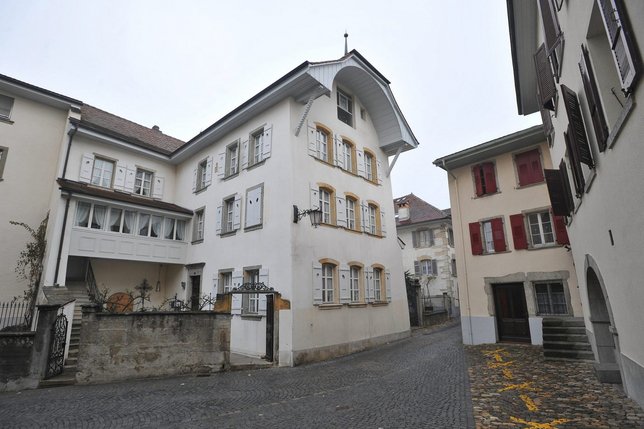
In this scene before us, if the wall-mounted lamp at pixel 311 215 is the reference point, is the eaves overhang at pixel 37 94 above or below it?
above

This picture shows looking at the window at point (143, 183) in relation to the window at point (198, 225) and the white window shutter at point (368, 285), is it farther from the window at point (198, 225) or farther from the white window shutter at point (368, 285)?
the white window shutter at point (368, 285)

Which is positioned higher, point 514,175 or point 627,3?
point 514,175

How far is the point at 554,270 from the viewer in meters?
12.1

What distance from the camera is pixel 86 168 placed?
15.5 meters

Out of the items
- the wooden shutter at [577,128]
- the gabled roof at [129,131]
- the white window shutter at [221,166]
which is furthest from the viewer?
the gabled roof at [129,131]

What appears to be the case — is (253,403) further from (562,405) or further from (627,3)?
(627,3)

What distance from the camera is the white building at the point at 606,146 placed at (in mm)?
3542

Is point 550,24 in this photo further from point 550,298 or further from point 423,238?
point 423,238

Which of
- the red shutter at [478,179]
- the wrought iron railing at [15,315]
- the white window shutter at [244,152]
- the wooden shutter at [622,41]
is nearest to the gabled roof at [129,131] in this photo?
the white window shutter at [244,152]

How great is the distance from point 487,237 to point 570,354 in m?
5.42

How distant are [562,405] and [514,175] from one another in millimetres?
9809

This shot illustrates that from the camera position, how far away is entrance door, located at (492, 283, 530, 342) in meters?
12.8

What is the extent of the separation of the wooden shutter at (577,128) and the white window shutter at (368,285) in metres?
9.81

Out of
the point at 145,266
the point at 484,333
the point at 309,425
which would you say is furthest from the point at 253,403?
the point at 145,266
